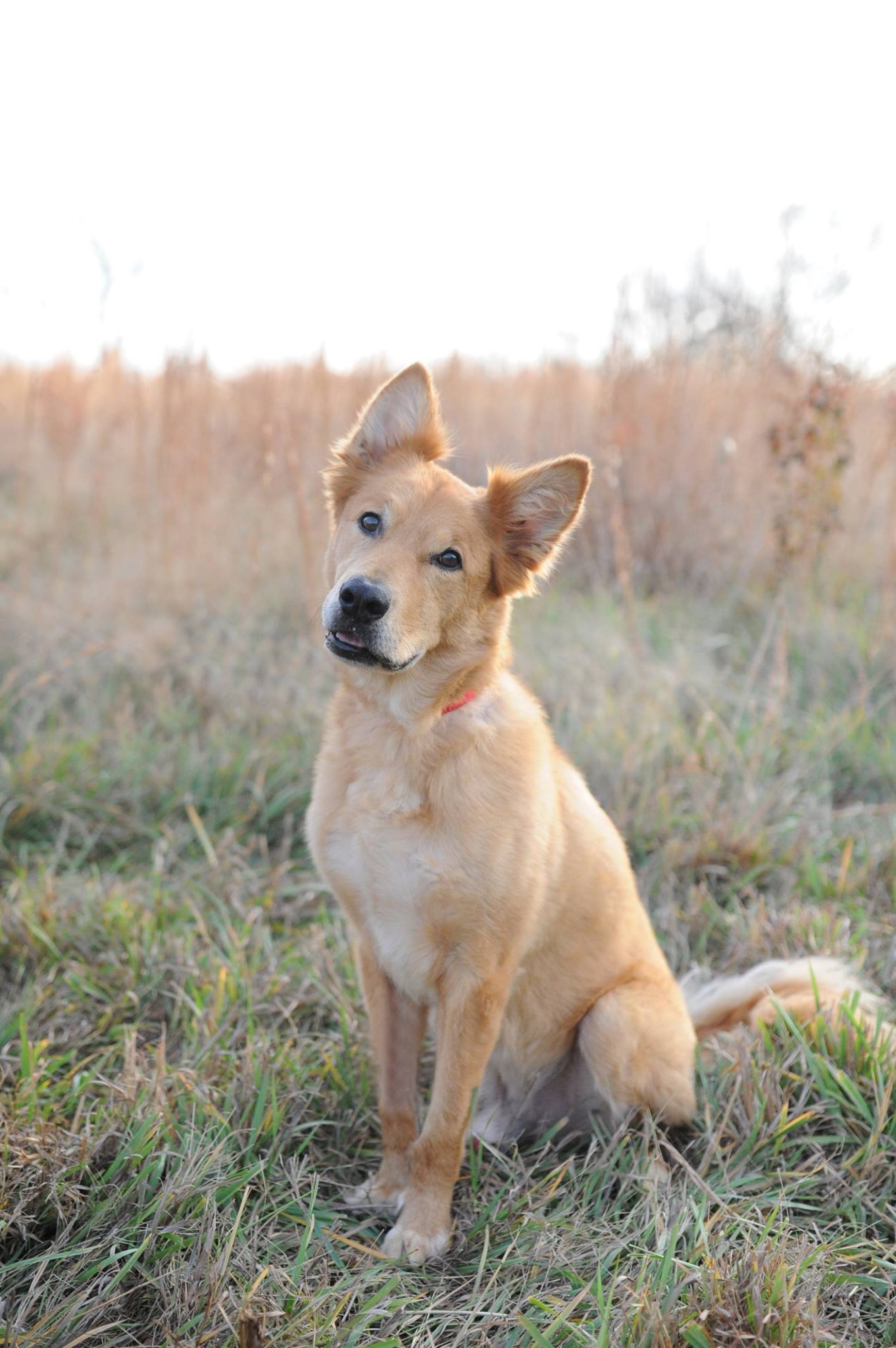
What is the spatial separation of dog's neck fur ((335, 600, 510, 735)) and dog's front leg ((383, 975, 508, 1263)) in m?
0.61

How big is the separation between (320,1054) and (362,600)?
130 centimetres

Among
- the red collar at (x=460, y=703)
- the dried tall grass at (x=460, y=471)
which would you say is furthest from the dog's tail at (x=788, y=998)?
the dried tall grass at (x=460, y=471)

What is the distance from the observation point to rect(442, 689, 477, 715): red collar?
2.30 meters

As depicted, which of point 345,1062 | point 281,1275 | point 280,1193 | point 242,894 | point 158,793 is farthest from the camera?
point 158,793

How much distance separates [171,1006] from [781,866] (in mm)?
2162

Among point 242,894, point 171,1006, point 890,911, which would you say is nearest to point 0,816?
point 242,894

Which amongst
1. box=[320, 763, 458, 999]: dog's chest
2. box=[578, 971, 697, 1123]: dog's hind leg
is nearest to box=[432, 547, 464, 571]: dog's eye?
box=[320, 763, 458, 999]: dog's chest

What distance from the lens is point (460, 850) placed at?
2115 millimetres

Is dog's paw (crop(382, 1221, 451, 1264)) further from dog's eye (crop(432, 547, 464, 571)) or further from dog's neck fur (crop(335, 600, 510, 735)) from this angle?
dog's eye (crop(432, 547, 464, 571))

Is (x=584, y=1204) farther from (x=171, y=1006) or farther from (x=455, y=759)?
(x=171, y=1006)

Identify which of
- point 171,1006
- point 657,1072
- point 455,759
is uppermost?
point 455,759

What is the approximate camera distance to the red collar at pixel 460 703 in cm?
230

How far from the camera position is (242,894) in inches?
131

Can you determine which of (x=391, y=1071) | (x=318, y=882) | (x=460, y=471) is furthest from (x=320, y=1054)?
(x=460, y=471)
